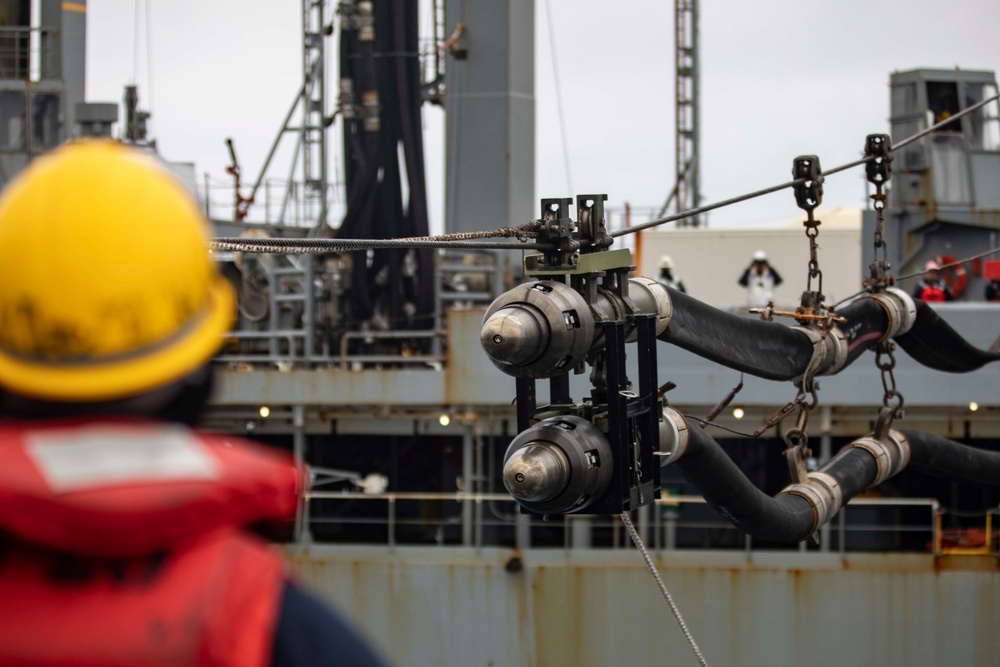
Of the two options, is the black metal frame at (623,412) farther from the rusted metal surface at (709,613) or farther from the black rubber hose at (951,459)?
the rusted metal surface at (709,613)

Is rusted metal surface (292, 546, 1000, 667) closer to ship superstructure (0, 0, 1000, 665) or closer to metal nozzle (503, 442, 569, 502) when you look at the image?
ship superstructure (0, 0, 1000, 665)

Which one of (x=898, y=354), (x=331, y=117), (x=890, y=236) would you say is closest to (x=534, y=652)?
(x=898, y=354)

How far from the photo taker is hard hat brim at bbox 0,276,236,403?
145 centimetres

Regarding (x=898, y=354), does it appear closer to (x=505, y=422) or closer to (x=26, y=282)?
(x=505, y=422)

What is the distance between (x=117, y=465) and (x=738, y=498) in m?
4.65

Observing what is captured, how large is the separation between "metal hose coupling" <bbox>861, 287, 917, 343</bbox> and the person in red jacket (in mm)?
5893

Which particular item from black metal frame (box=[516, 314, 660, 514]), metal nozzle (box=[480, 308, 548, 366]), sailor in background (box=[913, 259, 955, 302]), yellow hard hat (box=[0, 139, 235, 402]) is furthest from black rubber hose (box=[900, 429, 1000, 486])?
sailor in background (box=[913, 259, 955, 302])

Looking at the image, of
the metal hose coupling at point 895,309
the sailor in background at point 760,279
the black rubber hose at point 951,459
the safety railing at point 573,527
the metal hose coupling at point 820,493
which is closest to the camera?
the metal hose coupling at point 820,493

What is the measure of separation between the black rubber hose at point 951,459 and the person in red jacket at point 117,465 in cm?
617

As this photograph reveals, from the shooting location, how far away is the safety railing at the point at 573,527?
15.3 meters

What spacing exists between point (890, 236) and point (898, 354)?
609 cm

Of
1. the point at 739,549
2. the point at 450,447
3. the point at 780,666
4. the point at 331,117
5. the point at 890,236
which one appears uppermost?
the point at 331,117

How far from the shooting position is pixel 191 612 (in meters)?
1.42

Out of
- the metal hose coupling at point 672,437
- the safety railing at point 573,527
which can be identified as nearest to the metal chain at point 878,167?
the metal hose coupling at point 672,437
